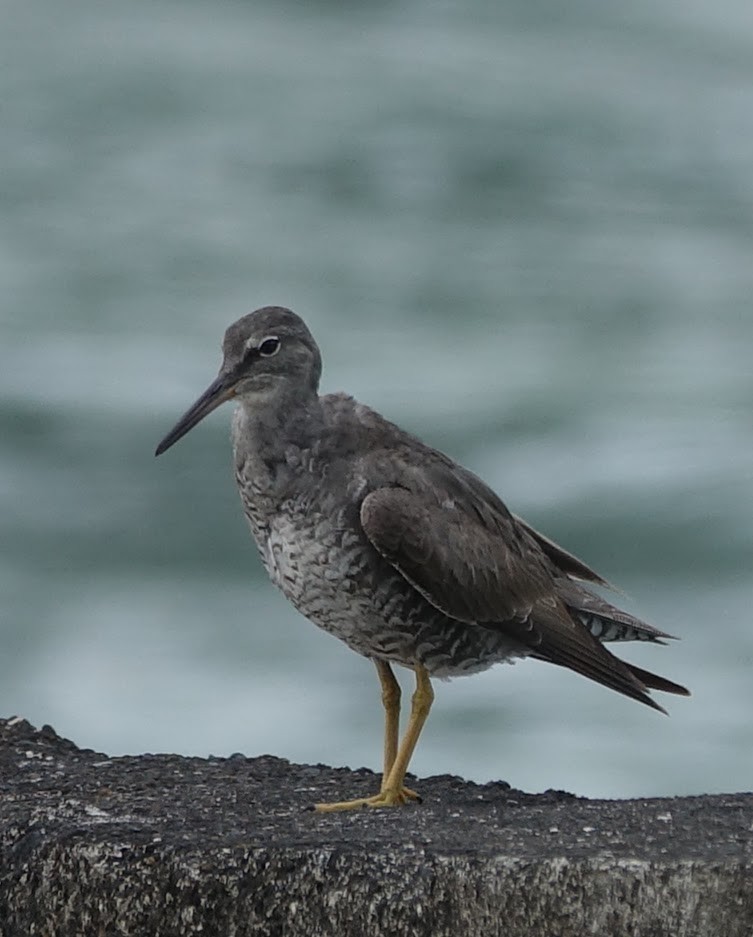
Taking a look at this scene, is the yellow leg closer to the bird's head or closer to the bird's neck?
the bird's neck

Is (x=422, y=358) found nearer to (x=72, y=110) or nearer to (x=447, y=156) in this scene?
(x=447, y=156)

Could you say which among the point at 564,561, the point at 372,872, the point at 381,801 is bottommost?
the point at 372,872

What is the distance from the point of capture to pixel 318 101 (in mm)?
23250

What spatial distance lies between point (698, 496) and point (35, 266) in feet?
24.7

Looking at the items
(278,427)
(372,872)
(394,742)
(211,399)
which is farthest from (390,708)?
(372,872)

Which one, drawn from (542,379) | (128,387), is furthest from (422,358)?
(128,387)

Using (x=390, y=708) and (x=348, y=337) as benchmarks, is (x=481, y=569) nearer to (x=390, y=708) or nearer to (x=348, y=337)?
(x=390, y=708)

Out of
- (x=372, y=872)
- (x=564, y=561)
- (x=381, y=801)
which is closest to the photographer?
(x=372, y=872)

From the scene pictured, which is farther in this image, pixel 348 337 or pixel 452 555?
pixel 348 337

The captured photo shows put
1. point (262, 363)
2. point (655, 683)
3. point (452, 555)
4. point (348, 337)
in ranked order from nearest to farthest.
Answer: point (452, 555), point (262, 363), point (655, 683), point (348, 337)

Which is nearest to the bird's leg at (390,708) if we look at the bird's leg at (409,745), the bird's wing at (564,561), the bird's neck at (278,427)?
the bird's leg at (409,745)

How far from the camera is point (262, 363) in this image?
7.54 meters

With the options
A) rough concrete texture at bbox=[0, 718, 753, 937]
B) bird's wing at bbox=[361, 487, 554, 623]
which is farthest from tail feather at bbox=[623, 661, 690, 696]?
rough concrete texture at bbox=[0, 718, 753, 937]

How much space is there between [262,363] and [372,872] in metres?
2.68
